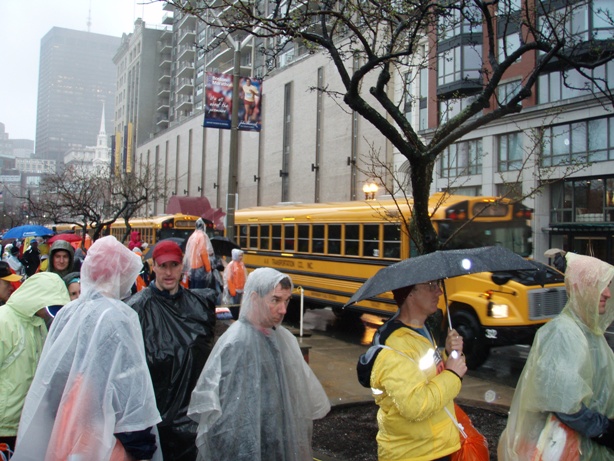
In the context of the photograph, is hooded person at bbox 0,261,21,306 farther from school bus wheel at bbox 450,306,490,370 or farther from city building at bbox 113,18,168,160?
city building at bbox 113,18,168,160

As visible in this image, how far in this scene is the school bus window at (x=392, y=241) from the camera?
35.2 feet

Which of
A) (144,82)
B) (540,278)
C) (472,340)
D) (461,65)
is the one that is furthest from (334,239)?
(144,82)

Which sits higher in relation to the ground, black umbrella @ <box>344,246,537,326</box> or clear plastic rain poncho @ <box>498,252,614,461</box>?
black umbrella @ <box>344,246,537,326</box>

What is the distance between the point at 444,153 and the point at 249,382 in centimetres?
2415

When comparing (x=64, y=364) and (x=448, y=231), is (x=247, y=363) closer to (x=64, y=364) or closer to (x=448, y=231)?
A: (x=64, y=364)

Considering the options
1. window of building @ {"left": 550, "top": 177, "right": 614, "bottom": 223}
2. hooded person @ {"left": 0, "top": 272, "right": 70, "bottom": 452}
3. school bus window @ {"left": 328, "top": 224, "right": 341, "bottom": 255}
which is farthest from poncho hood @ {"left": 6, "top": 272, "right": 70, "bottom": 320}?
window of building @ {"left": 550, "top": 177, "right": 614, "bottom": 223}

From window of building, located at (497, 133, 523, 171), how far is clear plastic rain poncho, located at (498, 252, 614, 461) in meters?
23.0

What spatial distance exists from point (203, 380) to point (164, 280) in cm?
94

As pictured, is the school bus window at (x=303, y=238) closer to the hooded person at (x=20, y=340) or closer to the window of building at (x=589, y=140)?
the hooded person at (x=20, y=340)

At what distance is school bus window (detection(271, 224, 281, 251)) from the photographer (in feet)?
47.6

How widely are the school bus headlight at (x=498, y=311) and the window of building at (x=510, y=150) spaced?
17.3 metres

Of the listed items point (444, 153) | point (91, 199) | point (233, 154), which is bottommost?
point (233, 154)

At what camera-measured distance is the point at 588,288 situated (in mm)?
2812

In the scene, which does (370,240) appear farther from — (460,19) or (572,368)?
(572,368)
